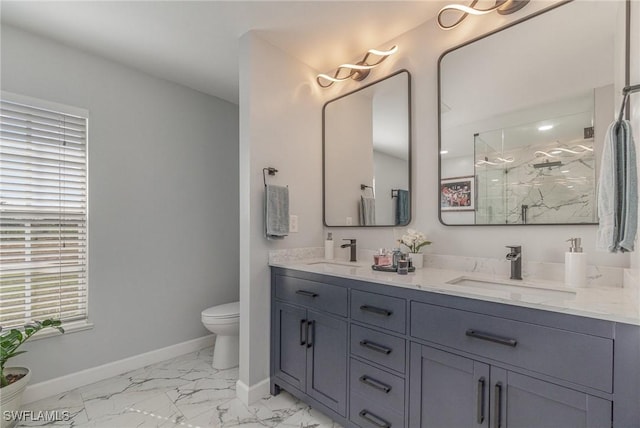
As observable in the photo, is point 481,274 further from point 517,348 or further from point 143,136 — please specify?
point 143,136

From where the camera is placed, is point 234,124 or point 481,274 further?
point 234,124

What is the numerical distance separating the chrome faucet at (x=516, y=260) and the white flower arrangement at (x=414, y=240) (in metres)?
0.46

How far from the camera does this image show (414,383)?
1.38 meters

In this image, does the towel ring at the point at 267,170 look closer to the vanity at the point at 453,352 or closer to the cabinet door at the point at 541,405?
the vanity at the point at 453,352

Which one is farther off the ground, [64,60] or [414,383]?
[64,60]

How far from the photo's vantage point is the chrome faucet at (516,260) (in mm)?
1501

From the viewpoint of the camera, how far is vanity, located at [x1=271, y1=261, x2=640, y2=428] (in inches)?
37.6

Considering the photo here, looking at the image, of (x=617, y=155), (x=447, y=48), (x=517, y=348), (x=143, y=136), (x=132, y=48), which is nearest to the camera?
(x=617, y=155)

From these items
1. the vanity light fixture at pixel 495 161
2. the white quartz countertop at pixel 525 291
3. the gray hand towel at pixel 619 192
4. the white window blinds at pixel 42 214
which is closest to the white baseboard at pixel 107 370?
the white window blinds at pixel 42 214

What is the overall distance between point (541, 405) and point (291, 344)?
1.35m

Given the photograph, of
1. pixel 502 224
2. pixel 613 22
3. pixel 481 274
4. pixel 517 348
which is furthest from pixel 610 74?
pixel 517 348

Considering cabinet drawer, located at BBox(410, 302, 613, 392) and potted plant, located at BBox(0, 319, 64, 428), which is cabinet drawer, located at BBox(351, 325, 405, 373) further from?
potted plant, located at BBox(0, 319, 64, 428)

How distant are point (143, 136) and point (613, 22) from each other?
10.0 feet

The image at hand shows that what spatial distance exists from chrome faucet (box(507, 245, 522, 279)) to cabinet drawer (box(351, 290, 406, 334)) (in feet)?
1.94
